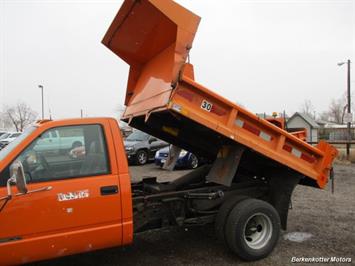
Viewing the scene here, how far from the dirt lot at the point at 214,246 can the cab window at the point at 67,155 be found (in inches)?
59.1

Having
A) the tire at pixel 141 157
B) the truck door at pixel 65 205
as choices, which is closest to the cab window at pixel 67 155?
the truck door at pixel 65 205

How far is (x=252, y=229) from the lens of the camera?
4836 millimetres

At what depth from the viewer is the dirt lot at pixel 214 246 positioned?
4.66 meters

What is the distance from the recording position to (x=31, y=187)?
3523 mm

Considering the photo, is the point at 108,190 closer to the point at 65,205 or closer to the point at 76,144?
the point at 65,205

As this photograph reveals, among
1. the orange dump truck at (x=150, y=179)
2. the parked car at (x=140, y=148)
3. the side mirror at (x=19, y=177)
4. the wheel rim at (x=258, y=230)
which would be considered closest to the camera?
the side mirror at (x=19, y=177)

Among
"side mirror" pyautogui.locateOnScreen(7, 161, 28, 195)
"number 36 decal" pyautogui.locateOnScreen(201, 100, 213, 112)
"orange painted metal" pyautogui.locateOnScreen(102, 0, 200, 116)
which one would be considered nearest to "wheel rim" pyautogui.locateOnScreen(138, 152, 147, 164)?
"orange painted metal" pyautogui.locateOnScreen(102, 0, 200, 116)

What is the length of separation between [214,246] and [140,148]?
37.6 ft

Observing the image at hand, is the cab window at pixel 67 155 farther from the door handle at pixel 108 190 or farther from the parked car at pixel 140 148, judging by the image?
the parked car at pixel 140 148

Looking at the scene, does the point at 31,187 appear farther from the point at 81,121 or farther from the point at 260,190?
the point at 260,190

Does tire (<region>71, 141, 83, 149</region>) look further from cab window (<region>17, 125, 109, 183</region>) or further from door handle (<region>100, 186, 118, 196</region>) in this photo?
door handle (<region>100, 186, 118, 196</region>)

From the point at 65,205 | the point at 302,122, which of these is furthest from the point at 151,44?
the point at 302,122

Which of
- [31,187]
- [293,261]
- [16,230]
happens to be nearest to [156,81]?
[31,187]

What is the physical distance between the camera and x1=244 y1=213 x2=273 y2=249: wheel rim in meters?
4.76
